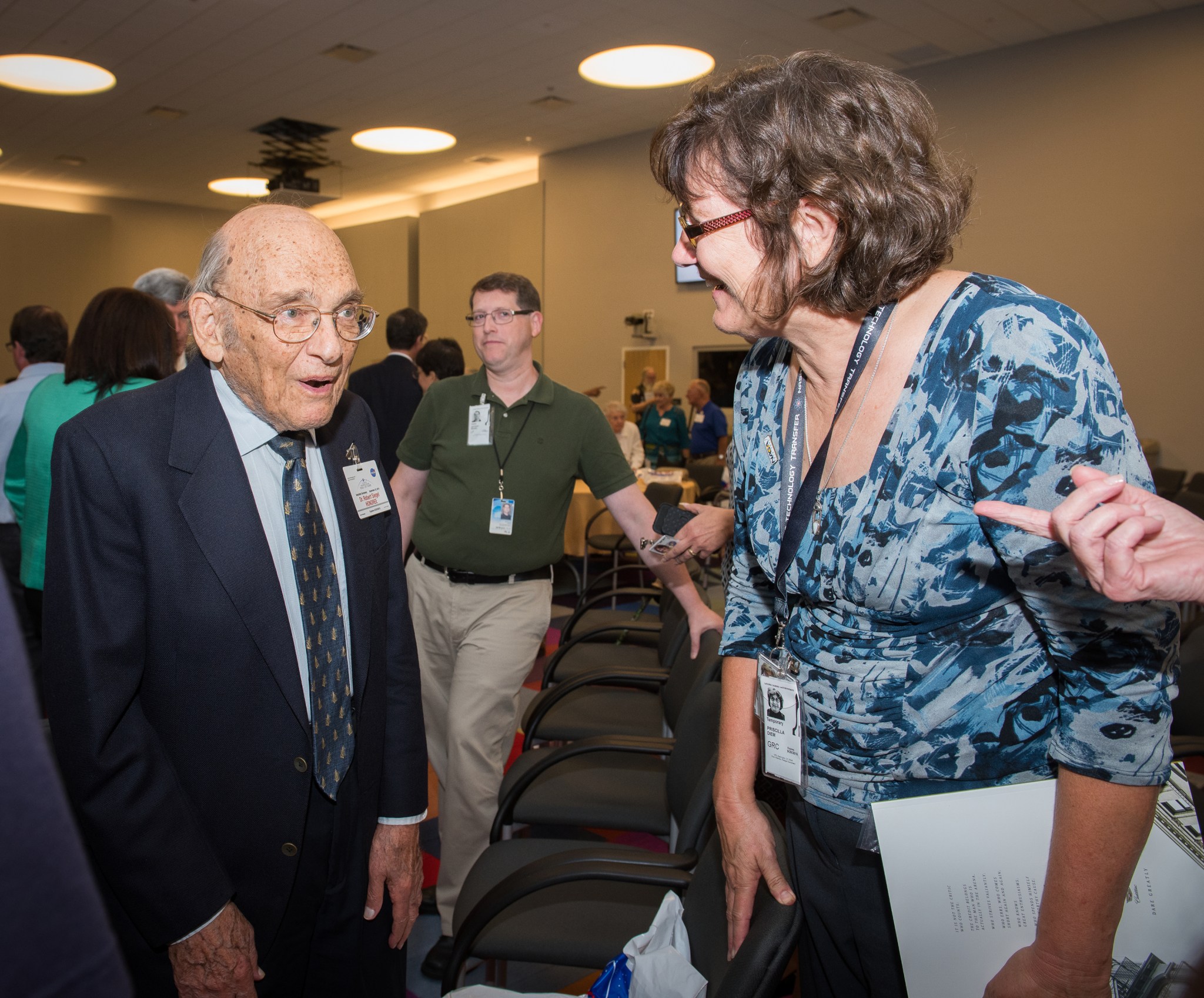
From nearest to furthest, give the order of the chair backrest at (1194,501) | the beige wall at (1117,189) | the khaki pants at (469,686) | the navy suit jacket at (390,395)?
1. the khaki pants at (469,686)
2. the chair backrest at (1194,501)
3. the navy suit jacket at (390,395)
4. the beige wall at (1117,189)

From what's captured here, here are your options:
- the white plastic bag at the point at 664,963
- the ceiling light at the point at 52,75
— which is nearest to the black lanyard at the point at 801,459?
the white plastic bag at the point at 664,963

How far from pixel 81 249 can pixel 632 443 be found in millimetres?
11644

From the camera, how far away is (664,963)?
1.41m

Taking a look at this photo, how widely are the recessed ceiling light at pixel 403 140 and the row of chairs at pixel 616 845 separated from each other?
9373 millimetres

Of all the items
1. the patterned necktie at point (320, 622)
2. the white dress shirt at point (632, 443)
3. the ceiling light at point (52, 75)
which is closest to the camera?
the patterned necktie at point (320, 622)

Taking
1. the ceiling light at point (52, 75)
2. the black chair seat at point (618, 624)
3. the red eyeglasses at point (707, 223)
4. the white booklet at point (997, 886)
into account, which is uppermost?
the ceiling light at point (52, 75)

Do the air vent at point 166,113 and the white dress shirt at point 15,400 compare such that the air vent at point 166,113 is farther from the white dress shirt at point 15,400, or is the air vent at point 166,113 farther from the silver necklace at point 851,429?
the silver necklace at point 851,429

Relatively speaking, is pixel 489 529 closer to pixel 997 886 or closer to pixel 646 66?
pixel 997 886

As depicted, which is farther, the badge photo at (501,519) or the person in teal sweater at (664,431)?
A: the person in teal sweater at (664,431)

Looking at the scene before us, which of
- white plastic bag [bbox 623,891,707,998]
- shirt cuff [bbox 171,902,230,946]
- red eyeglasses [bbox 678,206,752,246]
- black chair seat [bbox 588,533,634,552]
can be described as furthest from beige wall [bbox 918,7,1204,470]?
shirt cuff [bbox 171,902,230,946]

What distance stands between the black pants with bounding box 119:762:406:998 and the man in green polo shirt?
1.09 meters

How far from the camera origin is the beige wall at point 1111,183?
666 cm

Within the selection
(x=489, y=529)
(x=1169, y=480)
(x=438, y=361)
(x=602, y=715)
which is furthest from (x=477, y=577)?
(x=1169, y=480)

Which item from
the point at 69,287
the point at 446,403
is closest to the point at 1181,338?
the point at 446,403
